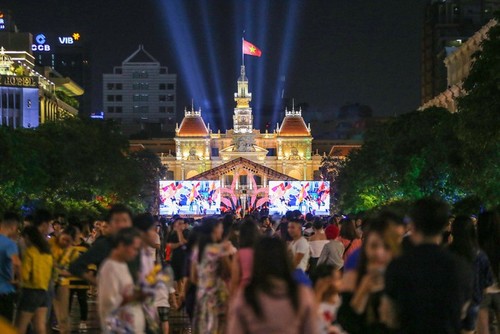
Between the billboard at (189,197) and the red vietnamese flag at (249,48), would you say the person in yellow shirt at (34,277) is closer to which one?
the billboard at (189,197)

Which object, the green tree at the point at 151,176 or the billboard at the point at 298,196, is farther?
the green tree at the point at 151,176

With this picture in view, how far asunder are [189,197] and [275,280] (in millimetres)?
72228

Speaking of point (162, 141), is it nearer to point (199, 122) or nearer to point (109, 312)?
point (199, 122)

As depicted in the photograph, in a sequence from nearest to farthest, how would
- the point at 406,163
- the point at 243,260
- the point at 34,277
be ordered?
the point at 243,260
the point at 34,277
the point at 406,163

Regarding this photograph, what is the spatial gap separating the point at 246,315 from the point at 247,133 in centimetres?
16231

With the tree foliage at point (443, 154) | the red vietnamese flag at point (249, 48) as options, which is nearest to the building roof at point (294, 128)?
the red vietnamese flag at point (249, 48)

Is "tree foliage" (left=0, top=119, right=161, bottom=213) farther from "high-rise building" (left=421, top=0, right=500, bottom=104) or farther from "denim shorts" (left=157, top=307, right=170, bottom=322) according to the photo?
"high-rise building" (left=421, top=0, right=500, bottom=104)

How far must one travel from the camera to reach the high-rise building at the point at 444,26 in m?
118

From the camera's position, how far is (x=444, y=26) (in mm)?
121375

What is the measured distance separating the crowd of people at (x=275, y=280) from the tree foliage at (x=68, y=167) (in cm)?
3999

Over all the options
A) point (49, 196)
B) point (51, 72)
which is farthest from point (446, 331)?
point (51, 72)

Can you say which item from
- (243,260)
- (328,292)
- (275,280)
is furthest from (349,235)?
(275,280)

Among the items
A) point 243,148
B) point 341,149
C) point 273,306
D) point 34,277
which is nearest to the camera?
point 273,306

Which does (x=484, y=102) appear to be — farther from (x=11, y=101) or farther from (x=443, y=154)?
(x=11, y=101)
